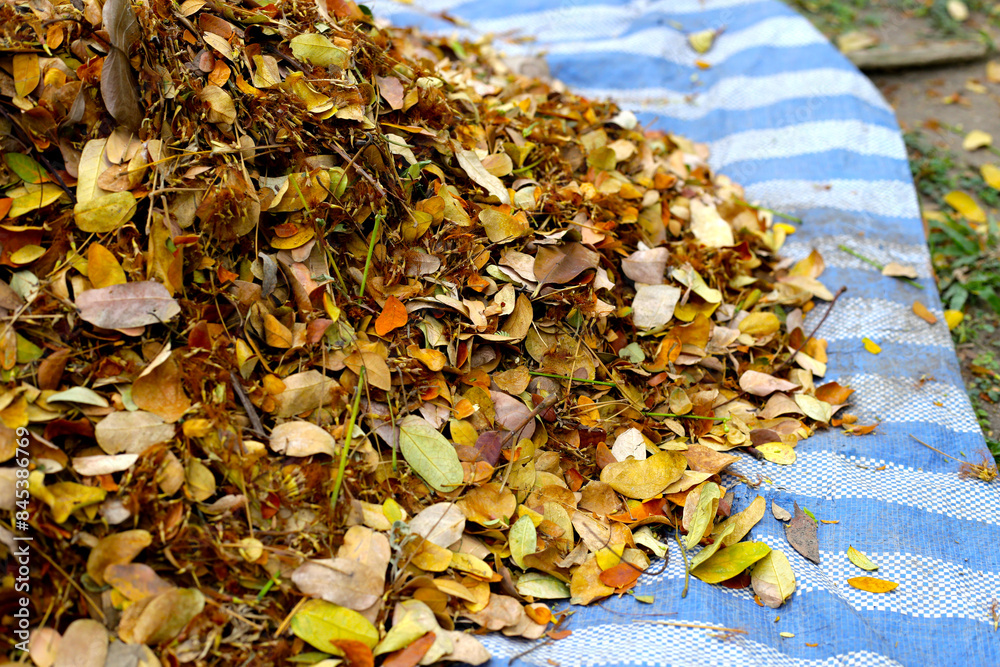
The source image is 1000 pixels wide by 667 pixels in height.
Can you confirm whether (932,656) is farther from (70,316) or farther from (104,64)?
(104,64)

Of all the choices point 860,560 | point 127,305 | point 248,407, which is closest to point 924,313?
point 860,560

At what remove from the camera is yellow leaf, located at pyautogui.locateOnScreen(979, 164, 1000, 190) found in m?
2.05

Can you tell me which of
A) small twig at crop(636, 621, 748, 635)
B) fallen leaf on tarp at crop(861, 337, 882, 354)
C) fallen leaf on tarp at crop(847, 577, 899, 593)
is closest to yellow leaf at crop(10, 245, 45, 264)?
small twig at crop(636, 621, 748, 635)

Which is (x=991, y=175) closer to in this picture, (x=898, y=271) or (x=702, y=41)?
(x=898, y=271)

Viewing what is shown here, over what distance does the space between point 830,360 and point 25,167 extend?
1523 millimetres

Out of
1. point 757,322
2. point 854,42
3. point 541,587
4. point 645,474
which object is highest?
point 854,42

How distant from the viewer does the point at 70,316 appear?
95 cm

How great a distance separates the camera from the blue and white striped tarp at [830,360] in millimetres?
988

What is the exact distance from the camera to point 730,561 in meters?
1.06

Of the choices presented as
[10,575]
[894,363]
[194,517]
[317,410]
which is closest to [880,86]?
[894,363]

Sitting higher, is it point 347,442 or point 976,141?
point 976,141

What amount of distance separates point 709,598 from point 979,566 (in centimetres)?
46

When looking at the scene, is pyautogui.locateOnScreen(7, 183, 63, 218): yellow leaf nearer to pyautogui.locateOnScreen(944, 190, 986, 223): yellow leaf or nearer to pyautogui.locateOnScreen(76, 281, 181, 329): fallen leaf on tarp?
pyautogui.locateOnScreen(76, 281, 181, 329): fallen leaf on tarp

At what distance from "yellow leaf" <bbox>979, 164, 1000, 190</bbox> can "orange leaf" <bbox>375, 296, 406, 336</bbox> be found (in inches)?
76.5
